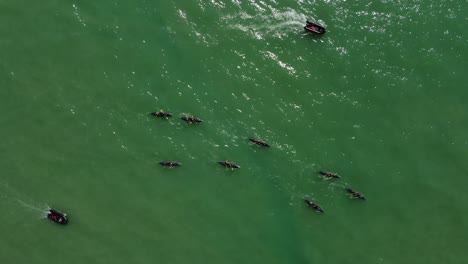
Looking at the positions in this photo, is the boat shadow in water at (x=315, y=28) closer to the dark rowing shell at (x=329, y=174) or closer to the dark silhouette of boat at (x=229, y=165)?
the dark rowing shell at (x=329, y=174)

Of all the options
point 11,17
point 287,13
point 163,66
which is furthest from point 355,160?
point 11,17

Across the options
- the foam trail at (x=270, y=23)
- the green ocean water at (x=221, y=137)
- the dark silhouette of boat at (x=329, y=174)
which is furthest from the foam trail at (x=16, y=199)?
the dark silhouette of boat at (x=329, y=174)

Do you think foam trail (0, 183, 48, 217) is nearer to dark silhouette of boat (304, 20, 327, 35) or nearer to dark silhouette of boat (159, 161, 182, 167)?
dark silhouette of boat (159, 161, 182, 167)

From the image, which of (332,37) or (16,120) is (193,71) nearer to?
(332,37)

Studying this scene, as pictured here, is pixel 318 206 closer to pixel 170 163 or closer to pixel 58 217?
pixel 170 163

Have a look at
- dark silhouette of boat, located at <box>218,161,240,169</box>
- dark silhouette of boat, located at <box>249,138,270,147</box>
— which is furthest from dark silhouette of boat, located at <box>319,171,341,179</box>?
dark silhouette of boat, located at <box>218,161,240,169</box>

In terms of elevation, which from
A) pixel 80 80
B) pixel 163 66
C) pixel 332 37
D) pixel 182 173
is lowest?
pixel 182 173
